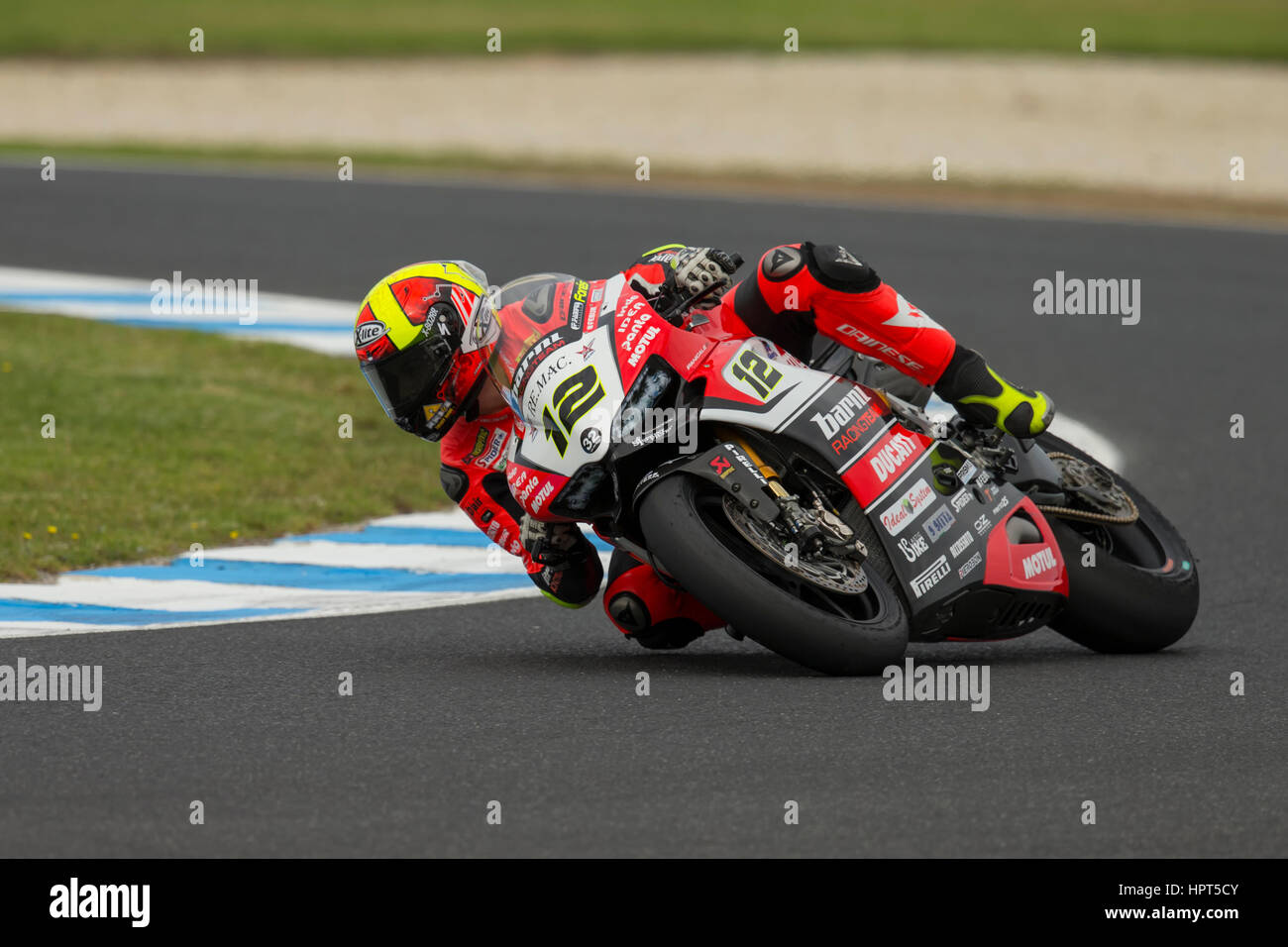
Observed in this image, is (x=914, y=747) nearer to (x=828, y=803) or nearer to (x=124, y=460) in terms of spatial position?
(x=828, y=803)

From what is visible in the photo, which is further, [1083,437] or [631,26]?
[631,26]

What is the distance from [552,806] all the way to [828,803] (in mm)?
682

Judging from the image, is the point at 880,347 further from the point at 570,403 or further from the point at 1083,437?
the point at 1083,437

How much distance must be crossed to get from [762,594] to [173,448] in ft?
17.7

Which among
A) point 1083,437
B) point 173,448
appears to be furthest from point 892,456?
point 1083,437

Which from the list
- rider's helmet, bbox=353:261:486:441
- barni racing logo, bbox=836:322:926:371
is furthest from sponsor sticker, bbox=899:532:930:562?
rider's helmet, bbox=353:261:486:441

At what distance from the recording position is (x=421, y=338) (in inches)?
251

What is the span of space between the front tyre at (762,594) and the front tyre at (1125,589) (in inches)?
29.3

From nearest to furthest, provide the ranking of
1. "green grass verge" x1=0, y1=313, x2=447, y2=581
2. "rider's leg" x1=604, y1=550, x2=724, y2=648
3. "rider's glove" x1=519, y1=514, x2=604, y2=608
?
1. "rider's glove" x1=519, y1=514, x2=604, y2=608
2. "rider's leg" x1=604, y1=550, x2=724, y2=648
3. "green grass verge" x1=0, y1=313, x2=447, y2=581

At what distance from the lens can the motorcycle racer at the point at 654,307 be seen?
6.45m

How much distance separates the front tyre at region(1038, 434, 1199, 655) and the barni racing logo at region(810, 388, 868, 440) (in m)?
0.79

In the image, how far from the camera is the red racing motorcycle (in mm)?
6156

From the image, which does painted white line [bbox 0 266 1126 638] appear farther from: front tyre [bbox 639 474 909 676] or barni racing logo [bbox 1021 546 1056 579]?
barni racing logo [bbox 1021 546 1056 579]

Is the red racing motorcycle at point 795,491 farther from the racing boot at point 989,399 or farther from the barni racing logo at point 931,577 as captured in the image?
the racing boot at point 989,399
